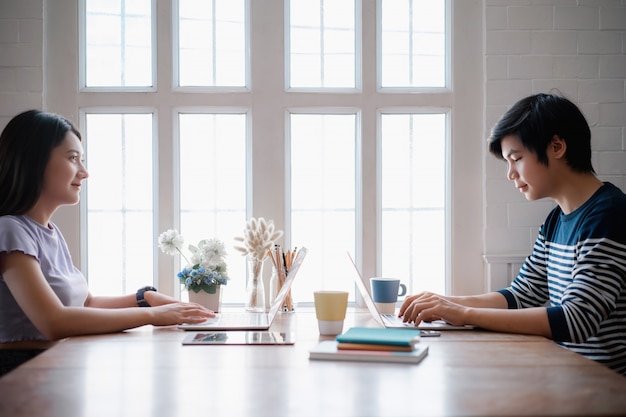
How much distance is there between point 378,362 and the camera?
1551 millimetres

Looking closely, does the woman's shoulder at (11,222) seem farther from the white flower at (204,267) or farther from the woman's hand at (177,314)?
the white flower at (204,267)

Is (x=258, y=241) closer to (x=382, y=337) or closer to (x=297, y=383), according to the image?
(x=382, y=337)

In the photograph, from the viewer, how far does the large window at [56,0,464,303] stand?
10.2 ft

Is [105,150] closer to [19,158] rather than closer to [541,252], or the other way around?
[19,158]

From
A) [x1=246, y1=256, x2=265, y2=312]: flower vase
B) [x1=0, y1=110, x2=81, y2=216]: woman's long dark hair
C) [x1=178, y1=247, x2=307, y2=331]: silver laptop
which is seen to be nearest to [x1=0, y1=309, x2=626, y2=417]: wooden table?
[x1=178, y1=247, x2=307, y2=331]: silver laptop

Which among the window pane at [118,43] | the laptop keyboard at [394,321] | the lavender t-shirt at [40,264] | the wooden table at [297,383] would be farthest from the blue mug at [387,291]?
the window pane at [118,43]

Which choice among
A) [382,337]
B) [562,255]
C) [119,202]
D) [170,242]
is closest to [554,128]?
[562,255]

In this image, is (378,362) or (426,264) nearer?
(378,362)

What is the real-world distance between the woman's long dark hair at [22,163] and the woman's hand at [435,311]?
1.31 metres

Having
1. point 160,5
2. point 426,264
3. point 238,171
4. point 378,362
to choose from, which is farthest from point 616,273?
point 160,5

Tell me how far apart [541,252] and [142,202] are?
1874 mm

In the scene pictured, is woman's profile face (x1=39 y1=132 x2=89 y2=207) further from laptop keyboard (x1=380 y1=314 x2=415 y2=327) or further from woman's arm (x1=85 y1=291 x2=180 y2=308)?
laptop keyboard (x1=380 y1=314 x2=415 y2=327)

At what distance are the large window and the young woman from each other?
81cm

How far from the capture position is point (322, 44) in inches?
126
